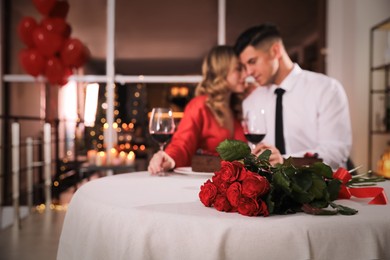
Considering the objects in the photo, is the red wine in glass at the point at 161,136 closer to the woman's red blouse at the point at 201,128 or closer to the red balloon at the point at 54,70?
the woman's red blouse at the point at 201,128

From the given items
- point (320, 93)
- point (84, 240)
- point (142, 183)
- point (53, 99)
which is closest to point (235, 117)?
point (320, 93)

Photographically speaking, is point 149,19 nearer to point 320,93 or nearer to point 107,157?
point 107,157

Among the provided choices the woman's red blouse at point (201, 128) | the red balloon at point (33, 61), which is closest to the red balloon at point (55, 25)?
the red balloon at point (33, 61)

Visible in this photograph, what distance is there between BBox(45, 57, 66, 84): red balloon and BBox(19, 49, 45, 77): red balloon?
7 cm

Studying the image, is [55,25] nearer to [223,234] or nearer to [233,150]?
[233,150]

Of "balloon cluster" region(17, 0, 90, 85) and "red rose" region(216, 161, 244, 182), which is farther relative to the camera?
"balloon cluster" region(17, 0, 90, 85)

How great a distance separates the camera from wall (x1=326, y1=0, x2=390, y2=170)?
4.37m

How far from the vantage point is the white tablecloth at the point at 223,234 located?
2.71ft

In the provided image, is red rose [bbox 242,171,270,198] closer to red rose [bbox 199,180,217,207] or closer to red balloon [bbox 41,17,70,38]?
red rose [bbox 199,180,217,207]

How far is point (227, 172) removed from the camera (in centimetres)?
89

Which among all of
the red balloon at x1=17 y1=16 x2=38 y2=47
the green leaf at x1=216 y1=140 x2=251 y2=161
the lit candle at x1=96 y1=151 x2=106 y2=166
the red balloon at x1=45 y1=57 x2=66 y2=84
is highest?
the red balloon at x1=17 y1=16 x2=38 y2=47

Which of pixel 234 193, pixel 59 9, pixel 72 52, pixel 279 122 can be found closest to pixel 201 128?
pixel 279 122

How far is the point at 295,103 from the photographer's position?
9.52 ft

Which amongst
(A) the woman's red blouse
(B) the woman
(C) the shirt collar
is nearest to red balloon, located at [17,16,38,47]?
(B) the woman
